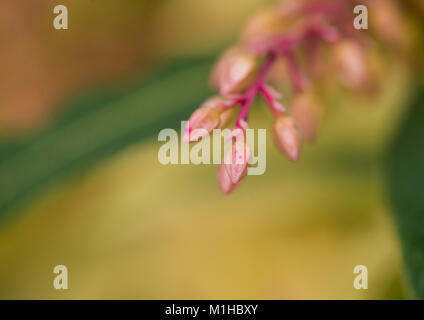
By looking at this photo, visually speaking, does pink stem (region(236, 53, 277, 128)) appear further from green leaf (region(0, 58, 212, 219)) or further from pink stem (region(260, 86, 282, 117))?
green leaf (region(0, 58, 212, 219))

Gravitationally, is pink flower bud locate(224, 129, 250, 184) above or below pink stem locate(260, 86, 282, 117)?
below

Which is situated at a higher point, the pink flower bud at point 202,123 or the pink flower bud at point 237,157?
the pink flower bud at point 202,123

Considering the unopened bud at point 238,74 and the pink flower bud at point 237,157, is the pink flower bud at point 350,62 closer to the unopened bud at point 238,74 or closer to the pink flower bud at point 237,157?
the unopened bud at point 238,74

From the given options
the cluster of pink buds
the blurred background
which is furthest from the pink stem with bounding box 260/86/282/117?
the blurred background

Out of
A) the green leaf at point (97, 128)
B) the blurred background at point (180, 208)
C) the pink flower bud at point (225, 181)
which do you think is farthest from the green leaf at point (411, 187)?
the green leaf at point (97, 128)

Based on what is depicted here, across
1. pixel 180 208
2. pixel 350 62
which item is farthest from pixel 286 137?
pixel 180 208

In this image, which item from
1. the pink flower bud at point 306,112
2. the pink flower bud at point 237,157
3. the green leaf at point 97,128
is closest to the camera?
the pink flower bud at point 237,157
